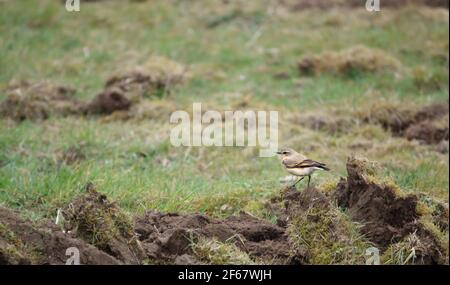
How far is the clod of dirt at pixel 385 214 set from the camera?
18.8ft

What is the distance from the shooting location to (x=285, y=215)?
570cm

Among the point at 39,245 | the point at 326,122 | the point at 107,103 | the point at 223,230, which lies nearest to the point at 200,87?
the point at 107,103

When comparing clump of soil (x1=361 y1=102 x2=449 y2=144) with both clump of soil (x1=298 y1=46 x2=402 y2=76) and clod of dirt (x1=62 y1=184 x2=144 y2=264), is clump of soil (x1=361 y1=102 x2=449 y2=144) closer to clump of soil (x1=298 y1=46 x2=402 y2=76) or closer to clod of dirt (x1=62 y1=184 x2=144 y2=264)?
clump of soil (x1=298 y1=46 x2=402 y2=76)

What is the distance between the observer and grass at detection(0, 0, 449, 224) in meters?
6.86

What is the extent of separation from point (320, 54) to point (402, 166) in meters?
4.70

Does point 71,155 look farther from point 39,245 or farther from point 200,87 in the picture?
point 200,87

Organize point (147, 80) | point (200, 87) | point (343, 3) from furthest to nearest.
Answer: point (343, 3), point (200, 87), point (147, 80)

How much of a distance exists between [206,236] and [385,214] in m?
1.50

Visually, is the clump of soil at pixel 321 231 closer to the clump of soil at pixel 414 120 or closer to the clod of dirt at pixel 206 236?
the clod of dirt at pixel 206 236

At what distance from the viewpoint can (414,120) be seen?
33.1ft

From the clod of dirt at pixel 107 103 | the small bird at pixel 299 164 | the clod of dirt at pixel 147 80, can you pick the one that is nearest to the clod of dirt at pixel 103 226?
the small bird at pixel 299 164

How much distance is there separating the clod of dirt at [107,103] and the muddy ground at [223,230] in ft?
14.0

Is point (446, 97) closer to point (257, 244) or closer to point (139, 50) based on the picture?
point (139, 50)
